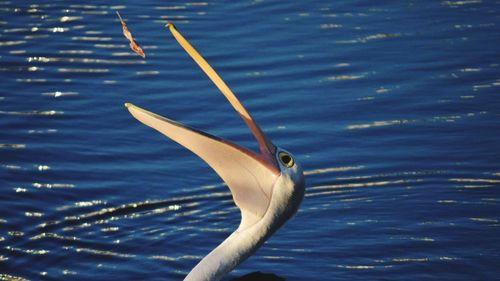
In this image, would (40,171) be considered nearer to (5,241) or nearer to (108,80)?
(5,241)

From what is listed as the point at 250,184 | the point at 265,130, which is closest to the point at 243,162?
the point at 250,184

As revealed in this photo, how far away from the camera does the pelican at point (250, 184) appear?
6641 mm

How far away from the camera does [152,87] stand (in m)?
11.0

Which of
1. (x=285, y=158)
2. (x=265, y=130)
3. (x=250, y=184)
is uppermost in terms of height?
(x=285, y=158)

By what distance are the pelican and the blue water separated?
79cm

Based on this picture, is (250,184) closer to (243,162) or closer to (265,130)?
(243,162)

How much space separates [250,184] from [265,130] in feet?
10.6

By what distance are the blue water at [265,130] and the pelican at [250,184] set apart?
0.79 m

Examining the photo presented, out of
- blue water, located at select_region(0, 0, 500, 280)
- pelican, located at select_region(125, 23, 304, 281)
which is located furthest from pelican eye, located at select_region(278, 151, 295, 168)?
blue water, located at select_region(0, 0, 500, 280)

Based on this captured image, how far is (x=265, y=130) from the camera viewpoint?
391 inches

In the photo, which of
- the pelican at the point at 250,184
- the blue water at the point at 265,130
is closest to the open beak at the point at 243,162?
the pelican at the point at 250,184

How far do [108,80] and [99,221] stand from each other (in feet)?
10.1

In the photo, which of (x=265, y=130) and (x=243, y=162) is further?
(x=265, y=130)

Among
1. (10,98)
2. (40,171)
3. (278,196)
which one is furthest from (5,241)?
(10,98)
